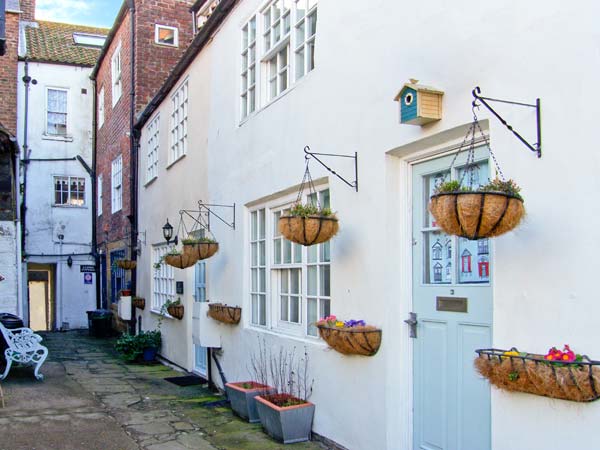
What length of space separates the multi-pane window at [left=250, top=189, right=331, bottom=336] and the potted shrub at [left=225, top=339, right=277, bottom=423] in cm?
44

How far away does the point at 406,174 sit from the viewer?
5.37 metres

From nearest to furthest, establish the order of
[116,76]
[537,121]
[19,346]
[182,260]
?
1. [537,121]
2. [19,346]
3. [182,260]
4. [116,76]

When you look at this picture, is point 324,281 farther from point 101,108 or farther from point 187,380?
point 101,108

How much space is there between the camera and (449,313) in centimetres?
483

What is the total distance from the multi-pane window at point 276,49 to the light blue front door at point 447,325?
240cm

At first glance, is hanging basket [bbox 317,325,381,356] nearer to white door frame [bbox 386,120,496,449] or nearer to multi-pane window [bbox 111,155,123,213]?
white door frame [bbox 386,120,496,449]

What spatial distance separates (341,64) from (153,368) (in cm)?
774

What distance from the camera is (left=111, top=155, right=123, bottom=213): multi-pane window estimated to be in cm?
1679

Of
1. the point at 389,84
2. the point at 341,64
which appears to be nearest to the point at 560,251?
the point at 389,84

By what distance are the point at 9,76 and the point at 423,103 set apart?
1472 centimetres

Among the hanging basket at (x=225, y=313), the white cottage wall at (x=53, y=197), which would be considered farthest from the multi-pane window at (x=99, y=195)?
the hanging basket at (x=225, y=313)

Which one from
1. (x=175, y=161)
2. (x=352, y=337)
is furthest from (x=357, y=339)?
(x=175, y=161)

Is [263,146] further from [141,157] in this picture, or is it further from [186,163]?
[141,157]

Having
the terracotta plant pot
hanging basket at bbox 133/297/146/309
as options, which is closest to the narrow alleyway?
the terracotta plant pot
